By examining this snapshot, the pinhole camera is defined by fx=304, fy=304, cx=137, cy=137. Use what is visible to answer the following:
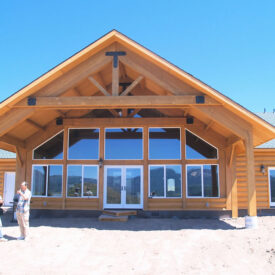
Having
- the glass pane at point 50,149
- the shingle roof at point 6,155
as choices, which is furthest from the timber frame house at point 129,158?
the shingle roof at point 6,155

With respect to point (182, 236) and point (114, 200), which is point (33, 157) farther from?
point (182, 236)

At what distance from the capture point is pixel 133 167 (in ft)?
40.0

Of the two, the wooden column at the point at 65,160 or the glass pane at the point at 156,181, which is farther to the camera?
the wooden column at the point at 65,160

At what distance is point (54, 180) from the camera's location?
12375 mm

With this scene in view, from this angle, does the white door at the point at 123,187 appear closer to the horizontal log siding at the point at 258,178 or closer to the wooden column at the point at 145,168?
the wooden column at the point at 145,168

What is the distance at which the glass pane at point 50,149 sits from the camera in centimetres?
1249

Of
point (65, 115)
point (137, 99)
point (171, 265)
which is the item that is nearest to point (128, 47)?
point (137, 99)

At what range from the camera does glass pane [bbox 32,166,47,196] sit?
40.6 ft

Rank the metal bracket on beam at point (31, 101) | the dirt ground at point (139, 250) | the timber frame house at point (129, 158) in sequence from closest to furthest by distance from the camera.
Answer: the dirt ground at point (139, 250)
the metal bracket on beam at point (31, 101)
the timber frame house at point (129, 158)

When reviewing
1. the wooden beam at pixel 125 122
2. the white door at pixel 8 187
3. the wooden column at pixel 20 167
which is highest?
the wooden beam at pixel 125 122

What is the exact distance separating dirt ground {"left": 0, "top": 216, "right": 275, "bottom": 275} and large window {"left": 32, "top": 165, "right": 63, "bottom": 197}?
2617mm

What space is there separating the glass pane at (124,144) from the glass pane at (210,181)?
106 inches

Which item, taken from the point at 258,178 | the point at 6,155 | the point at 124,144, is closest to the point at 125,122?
the point at 124,144

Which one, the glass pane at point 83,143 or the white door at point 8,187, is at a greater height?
the glass pane at point 83,143
